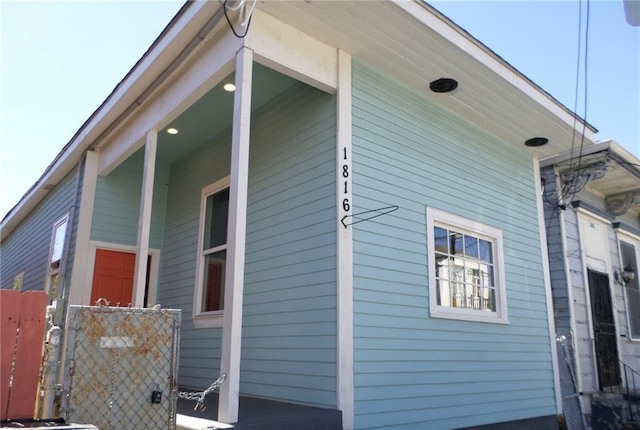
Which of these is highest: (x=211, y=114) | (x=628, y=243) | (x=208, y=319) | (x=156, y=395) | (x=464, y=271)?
(x=211, y=114)

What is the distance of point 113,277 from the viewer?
727 cm

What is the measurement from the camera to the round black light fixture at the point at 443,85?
5.65 metres

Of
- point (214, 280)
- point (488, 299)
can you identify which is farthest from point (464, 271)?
point (214, 280)

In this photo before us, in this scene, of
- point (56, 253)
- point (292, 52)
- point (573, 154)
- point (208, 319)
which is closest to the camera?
point (292, 52)

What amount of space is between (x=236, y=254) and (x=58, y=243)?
560 cm

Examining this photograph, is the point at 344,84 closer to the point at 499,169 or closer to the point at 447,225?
the point at 447,225

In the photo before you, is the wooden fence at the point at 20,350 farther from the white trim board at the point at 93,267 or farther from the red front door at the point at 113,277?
the red front door at the point at 113,277

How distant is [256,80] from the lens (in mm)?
5426

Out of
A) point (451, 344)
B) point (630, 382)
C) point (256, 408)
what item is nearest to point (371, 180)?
point (451, 344)

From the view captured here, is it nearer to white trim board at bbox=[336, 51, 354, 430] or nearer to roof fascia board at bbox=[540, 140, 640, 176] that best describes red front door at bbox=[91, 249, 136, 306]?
white trim board at bbox=[336, 51, 354, 430]

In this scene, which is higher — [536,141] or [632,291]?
[536,141]

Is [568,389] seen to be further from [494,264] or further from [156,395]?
[156,395]

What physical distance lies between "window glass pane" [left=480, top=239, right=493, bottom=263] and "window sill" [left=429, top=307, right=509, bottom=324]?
70 centimetres

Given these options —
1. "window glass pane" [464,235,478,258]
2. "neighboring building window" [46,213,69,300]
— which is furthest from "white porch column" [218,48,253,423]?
"neighboring building window" [46,213,69,300]
